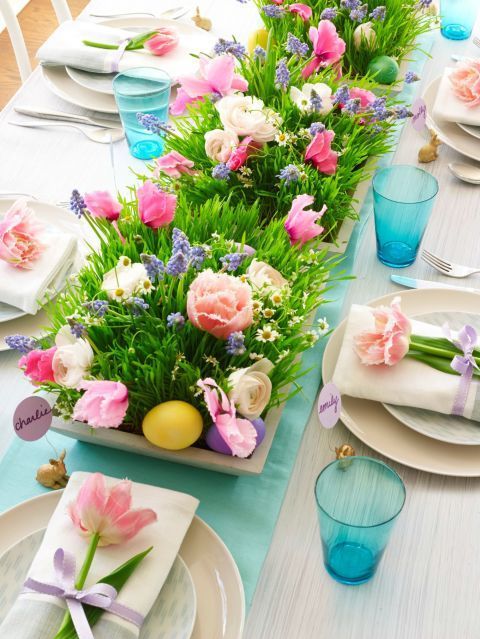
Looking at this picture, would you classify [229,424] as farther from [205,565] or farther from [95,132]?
[95,132]

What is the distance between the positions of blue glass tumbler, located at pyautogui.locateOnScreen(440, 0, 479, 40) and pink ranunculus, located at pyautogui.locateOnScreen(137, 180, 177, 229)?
1182 mm

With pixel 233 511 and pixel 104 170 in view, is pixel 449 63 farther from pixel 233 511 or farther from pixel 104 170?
pixel 233 511

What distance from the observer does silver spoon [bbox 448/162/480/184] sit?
4.95 feet

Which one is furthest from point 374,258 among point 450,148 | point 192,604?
point 192,604

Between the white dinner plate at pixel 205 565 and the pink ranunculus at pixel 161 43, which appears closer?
the white dinner plate at pixel 205 565

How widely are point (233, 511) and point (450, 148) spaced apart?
0.95 meters

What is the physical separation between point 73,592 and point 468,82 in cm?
122

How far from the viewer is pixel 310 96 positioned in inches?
52.7

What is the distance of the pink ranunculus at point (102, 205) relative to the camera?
1.07m

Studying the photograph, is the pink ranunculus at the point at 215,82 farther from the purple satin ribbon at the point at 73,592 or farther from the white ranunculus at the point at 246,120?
the purple satin ribbon at the point at 73,592

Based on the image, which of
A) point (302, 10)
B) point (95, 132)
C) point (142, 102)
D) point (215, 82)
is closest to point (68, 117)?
point (95, 132)

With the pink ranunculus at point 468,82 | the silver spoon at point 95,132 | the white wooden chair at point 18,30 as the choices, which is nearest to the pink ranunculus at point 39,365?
the silver spoon at point 95,132

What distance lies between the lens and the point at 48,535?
33.5 inches

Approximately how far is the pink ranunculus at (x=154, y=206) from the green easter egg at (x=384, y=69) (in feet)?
2.41
